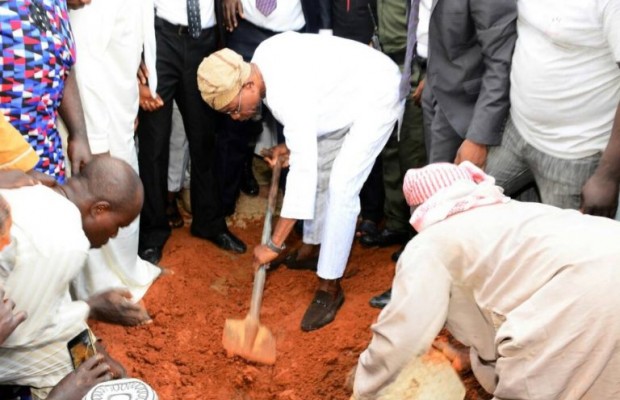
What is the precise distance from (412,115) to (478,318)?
176cm

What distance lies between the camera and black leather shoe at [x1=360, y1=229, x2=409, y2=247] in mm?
4341

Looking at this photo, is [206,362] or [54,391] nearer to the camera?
[54,391]

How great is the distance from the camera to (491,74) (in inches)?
124

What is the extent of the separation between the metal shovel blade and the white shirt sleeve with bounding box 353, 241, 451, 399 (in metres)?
1.27

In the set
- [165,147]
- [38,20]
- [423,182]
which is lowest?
[165,147]

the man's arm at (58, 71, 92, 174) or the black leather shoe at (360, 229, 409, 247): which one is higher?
the man's arm at (58, 71, 92, 174)

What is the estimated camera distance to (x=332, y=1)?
13.6ft

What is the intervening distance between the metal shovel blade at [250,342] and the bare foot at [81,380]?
128cm

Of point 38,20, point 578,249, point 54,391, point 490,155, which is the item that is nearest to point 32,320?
point 54,391

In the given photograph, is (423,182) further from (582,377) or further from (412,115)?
(412,115)

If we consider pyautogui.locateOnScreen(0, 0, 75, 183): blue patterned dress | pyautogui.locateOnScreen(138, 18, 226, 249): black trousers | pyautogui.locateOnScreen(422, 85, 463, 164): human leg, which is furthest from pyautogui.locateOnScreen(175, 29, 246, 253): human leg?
pyautogui.locateOnScreen(422, 85, 463, 164): human leg

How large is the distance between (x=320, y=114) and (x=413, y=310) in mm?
1565

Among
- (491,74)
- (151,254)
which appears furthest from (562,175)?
(151,254)

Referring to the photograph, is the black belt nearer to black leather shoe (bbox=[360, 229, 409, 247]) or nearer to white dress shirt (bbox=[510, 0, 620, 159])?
black leather shoe (bbox=[360, 229, 409, 247])
